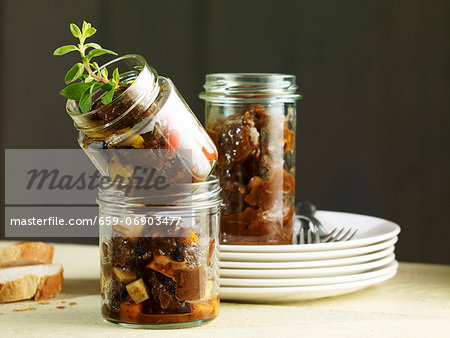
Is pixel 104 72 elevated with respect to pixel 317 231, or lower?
elevated

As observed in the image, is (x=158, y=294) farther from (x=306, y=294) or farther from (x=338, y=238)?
(x=338, y=238)

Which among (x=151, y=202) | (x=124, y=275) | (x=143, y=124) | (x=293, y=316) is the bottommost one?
(x=293, y=316)

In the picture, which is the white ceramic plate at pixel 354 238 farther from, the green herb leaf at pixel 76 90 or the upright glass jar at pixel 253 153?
the green herb leaf at pixel 76 90

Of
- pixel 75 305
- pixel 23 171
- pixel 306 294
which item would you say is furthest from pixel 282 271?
pixel 23 171

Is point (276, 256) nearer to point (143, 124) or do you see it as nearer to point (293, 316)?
point (293, 316)

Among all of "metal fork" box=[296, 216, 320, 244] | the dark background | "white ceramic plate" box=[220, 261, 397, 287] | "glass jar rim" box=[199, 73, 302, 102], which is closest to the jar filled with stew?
"white ceramic plate" box=[220, 261, 397, 287]

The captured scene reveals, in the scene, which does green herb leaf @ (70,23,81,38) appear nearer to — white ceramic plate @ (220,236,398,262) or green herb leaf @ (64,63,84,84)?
green herb leaf @ (64,63,84,84)


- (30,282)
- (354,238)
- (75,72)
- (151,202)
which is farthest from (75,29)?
(354,238)
